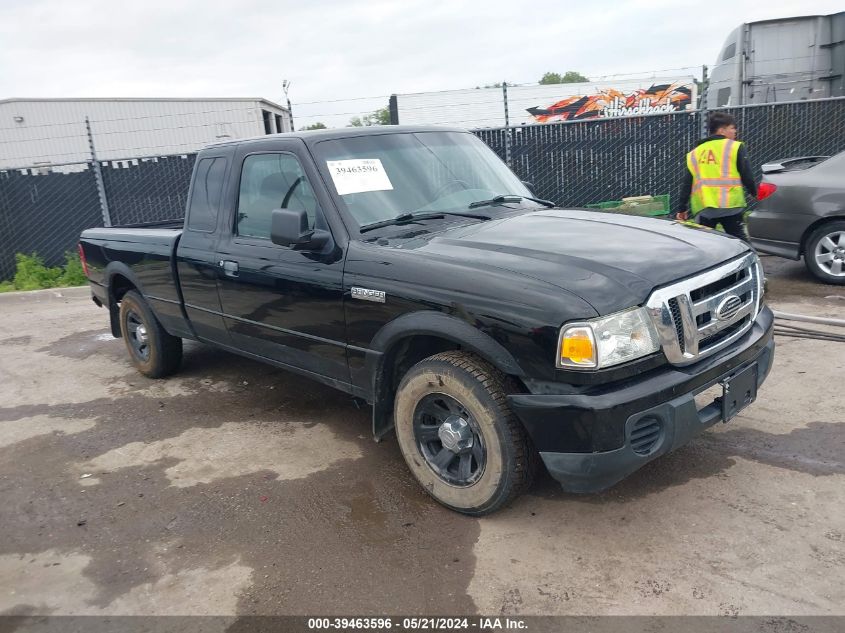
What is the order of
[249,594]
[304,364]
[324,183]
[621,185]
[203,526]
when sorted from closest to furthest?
[249,594], [203,526], [324,183], [304,364], [621,185]

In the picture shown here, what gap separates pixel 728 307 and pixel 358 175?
2.09 m

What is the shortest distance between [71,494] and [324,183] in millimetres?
2344

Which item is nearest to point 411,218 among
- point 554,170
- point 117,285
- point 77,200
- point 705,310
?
point 705,310

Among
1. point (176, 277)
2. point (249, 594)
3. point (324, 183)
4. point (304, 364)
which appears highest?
point (324, 183)

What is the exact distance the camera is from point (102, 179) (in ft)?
37.3

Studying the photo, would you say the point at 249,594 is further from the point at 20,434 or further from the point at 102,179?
the point at 102,179

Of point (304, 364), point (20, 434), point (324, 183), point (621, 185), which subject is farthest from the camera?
point (621, 185)

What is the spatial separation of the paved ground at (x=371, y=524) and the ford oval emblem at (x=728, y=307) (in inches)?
35.7

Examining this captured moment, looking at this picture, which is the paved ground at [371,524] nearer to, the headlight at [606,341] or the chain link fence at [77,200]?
the headlight at [606,341]

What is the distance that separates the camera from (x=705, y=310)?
3.07 m

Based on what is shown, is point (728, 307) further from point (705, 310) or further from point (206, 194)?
point (206, 194)

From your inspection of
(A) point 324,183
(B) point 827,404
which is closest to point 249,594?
(A) point 324,183

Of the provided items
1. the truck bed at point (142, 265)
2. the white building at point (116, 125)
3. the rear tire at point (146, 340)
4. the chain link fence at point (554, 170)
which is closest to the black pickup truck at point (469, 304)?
the truck bed at point (142, 265)

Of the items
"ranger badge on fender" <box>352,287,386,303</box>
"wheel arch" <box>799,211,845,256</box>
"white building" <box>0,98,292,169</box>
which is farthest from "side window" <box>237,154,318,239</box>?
"white building" <box>0,98,292,169</box>
